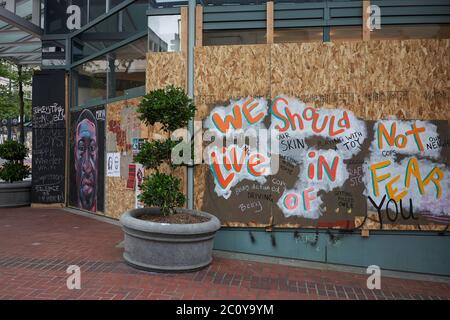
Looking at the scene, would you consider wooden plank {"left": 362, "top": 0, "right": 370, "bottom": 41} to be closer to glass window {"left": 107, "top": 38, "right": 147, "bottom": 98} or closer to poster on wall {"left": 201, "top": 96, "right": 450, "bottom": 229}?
poster on wall {"left": 201, "top": 96, "right": 450, "bottom": 229}

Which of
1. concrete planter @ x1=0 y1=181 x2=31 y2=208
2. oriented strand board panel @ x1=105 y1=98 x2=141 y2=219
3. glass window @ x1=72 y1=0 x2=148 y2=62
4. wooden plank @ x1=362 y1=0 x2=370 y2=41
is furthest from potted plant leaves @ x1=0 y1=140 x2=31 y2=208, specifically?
wooden plank @ x1=362 y1=0 x2=370 y2=41

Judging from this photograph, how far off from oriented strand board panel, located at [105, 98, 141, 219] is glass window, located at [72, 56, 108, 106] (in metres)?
0.82

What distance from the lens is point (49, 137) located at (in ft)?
34.5

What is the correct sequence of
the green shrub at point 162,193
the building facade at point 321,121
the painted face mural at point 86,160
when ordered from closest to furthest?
the green shrub at point 162,193 < the building facade at point 321,121 < the painted face mural at point 86,160

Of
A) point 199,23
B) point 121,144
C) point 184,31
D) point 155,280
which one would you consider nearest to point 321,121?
point 199,23

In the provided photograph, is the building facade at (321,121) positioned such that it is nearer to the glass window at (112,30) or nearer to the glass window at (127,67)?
the glass window at (127,67)

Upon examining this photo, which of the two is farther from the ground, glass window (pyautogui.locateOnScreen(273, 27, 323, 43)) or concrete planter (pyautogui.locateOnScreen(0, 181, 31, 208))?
glass window (pyautogui.locateOnScreen(273, 27, 323, 43))

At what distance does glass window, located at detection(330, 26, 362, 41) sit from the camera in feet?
20.4

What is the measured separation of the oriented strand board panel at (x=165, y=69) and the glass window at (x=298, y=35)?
1.70m

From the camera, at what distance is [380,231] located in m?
6.05

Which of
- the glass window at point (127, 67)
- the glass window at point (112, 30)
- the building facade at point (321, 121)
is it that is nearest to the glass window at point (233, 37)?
the building facade at point (321, 121)

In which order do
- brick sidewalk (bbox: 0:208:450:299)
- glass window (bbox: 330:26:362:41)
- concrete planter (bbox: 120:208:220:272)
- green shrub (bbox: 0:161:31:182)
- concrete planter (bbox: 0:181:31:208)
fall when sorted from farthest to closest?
green shrub (bbox: 0:161:31:182)
concrete planter (bbox: 0:181:31:208)
glass window (bbox: 330:26:362:41)
concrete planter (bbox: 120:208:220:272)
brick sidewalk (bbox: 0:208:450:299)

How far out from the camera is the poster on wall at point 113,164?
28.3 ft

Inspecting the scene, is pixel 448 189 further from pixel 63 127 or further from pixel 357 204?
pixel 63 127
